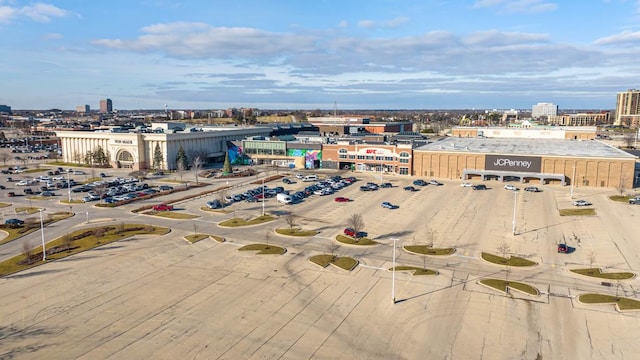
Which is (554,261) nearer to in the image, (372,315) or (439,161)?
(372,315)

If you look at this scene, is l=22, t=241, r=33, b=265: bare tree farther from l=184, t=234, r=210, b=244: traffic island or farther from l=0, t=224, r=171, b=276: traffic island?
l=184, t=234, r=210, b=244: traffic island

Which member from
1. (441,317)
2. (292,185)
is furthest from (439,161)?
(441,317)

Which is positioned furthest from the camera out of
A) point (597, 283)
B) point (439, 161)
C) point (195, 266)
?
point (439, 161)

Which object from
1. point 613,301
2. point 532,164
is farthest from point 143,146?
point 613,301

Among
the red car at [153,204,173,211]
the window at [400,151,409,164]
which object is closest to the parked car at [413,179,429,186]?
the window at [400,151,409,164]

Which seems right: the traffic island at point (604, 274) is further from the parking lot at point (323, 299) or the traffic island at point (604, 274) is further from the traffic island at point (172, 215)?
the traffic island at point (172, 215)

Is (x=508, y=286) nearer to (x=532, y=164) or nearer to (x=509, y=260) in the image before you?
(x=509, y=260)
